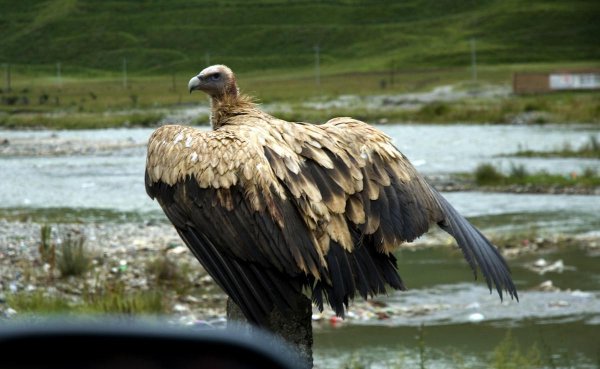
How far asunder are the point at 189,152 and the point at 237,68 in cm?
10788

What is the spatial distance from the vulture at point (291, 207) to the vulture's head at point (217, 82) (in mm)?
622

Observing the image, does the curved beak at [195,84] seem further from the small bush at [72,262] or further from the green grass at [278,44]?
the green grass at [278,44]

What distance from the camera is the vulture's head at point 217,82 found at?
582 cm

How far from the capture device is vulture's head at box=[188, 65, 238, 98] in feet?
19.1

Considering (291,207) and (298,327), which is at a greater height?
(291,207)

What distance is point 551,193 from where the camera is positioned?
2112 centimetres

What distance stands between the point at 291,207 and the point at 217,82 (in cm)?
139

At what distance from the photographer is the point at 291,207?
4668 mm

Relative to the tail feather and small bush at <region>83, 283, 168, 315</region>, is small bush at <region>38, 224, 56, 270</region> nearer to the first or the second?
small bush at <region>83, 283, 168, 315</region>

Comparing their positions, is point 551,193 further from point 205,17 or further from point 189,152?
point 205,17

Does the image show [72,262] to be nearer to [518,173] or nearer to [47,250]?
[47,250]

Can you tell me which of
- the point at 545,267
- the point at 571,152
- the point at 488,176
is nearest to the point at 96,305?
the point at 545,267

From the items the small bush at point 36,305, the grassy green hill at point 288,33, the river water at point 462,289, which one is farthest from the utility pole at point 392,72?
the small bush at point 36,305

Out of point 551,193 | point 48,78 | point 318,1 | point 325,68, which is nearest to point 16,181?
point 551,193
